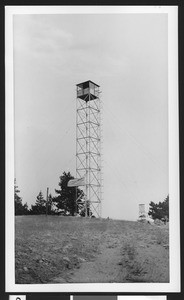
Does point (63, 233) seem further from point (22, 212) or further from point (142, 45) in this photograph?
point (142, 45)

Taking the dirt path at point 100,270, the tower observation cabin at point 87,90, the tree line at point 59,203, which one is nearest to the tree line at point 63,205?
the tree line at point 59,203

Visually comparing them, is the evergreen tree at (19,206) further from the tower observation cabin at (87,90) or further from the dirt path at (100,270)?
the tower observation cabin at (87,90)

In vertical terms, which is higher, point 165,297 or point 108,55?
point 108,55

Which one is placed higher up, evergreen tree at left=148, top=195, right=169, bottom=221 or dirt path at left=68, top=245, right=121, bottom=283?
evergreen tree at left=148, top=195, right=169, bottom=221

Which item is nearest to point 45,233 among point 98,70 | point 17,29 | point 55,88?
point 55,88

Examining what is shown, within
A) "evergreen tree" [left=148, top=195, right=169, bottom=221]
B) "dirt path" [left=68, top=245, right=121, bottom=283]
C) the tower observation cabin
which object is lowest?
"dirt path" [left=68, top=245, right=121, bottom=283]

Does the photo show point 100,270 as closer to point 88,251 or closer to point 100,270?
point 100,270

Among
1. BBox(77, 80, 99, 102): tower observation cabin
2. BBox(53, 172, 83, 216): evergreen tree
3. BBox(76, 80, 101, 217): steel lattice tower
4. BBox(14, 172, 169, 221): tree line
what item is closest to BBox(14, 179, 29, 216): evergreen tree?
BBox(14, 172, 169, 221): tree line

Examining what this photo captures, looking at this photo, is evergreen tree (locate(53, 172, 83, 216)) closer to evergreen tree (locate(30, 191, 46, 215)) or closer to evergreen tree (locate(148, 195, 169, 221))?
evergreen tree (locate(30, 191, 46, 215))
